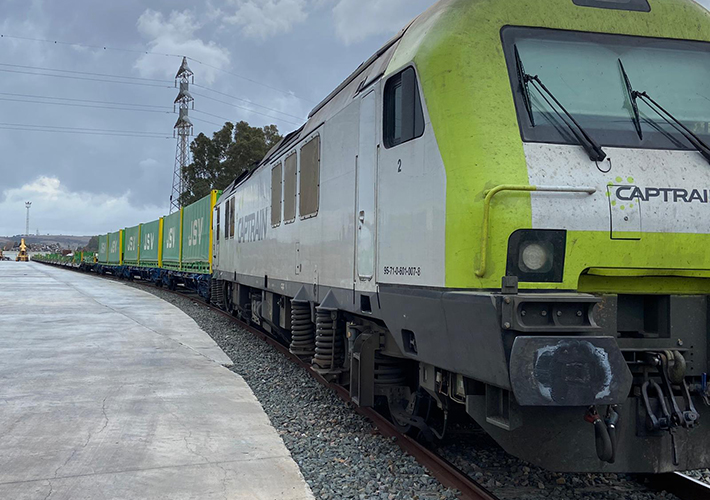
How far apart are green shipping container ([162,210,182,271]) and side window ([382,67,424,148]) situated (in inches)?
755

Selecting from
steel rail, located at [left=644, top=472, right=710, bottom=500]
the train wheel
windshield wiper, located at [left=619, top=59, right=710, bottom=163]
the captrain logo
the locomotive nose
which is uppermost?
windshield wiper, located at [left=619, top=59, right=710, bottom=163]

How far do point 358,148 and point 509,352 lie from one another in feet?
8.29

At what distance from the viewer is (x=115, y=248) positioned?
134 feet

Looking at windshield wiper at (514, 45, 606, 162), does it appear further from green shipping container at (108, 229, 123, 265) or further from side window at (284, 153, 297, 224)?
green shipping container at (108, 229, 123, 265)

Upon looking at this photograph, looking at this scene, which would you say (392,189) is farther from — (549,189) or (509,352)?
(509,352)

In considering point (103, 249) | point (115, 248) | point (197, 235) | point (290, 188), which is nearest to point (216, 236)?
point (197, 235)

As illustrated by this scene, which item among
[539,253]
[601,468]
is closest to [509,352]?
[539,253]

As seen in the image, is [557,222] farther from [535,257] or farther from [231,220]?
[231,220]

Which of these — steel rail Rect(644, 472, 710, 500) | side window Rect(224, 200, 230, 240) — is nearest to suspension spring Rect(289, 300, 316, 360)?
steel rail Rect(644, 472, 710, 500)

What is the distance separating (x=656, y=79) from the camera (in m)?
3.97

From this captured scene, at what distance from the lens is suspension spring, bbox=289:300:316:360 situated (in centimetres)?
712

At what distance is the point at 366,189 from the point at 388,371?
1.50 meters

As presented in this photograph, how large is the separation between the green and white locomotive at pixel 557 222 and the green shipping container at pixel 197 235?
41.9 ft

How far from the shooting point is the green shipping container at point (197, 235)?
56.9ft
